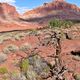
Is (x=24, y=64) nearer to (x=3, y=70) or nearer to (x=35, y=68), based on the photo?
(x=35, y=68)

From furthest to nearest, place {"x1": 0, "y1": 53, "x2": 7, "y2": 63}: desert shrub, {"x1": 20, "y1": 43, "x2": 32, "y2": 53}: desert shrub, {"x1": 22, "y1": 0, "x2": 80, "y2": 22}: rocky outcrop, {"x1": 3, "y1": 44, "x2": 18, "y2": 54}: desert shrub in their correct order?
1. {"x1": 22, "y1": 0, "x2": 80, "y2": 22}: rocky outcrop
2. {"x1": 20, "y1": 43, "x2": 32, "y2": 53}: desert shrub
3. {"x1": 3, "y1": 44, "x2": 18, "y2": 54}: desert shrub
4. {"x1": 0, "y1": 53, "x2": 7, "y2": 63}: desert shrub

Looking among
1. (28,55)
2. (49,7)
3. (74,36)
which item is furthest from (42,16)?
(28,55)

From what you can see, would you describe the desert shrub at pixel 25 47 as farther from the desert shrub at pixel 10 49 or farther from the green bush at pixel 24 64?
the green bush at pixel 24 64

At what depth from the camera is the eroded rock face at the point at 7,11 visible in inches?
4245

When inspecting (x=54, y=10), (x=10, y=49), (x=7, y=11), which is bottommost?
(x=10, y=49)

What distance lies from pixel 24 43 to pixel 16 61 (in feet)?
15.9

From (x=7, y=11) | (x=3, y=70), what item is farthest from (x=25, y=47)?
(x=7, y=11)

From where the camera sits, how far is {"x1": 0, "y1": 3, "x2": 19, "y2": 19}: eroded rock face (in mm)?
107812

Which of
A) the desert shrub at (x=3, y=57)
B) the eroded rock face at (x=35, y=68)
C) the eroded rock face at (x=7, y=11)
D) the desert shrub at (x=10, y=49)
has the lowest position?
the eroded rock face at (x=35, y=68)

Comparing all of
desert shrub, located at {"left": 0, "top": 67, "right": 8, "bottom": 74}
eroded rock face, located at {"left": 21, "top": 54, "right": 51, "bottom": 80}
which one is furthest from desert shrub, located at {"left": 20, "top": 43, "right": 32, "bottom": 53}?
desert shrub, located at {"left": 0, "top": 67, "right": 8, "bottom": 74}

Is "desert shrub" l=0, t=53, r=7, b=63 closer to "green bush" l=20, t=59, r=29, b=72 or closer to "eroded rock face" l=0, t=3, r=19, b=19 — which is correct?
"green bush" l=20, t=59, r=29, b=72

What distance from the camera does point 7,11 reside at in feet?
363

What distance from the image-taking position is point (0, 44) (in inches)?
1259

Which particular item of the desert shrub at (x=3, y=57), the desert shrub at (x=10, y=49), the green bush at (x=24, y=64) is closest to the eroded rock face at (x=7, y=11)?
the desert shrub at (x=10, y=49)
